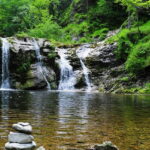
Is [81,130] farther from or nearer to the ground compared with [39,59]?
nearer to the ground

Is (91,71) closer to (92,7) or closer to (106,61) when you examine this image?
(106,61)

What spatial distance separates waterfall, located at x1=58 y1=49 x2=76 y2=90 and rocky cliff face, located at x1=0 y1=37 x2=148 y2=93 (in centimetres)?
39

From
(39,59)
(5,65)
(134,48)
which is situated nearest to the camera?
(134,48)

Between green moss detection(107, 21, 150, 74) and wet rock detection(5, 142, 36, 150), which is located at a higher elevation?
green moss detection(107, 21, 150, 74)

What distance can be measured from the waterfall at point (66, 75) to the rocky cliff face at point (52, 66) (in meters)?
0.39

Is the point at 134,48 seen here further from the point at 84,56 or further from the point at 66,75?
the point at 66,75

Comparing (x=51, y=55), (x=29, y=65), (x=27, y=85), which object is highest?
(x=51, y=55)

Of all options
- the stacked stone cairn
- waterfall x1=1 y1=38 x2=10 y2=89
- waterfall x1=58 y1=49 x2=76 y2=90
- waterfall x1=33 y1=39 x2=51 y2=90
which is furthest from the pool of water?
waterfall x1=33 y1=39 x2=51 y2=90

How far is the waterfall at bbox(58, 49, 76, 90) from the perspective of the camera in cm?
3941

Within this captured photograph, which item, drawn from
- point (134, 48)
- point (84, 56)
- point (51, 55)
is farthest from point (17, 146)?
point (84, 56)

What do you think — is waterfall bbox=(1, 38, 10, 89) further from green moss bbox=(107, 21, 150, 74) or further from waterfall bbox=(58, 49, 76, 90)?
green moss bbox=(107, 21, 150, 74)

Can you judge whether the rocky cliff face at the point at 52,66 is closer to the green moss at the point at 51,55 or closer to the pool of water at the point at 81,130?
the green moss at the point at 51,55

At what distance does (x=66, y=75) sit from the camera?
4041cm

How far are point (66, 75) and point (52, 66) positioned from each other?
2.22 m
